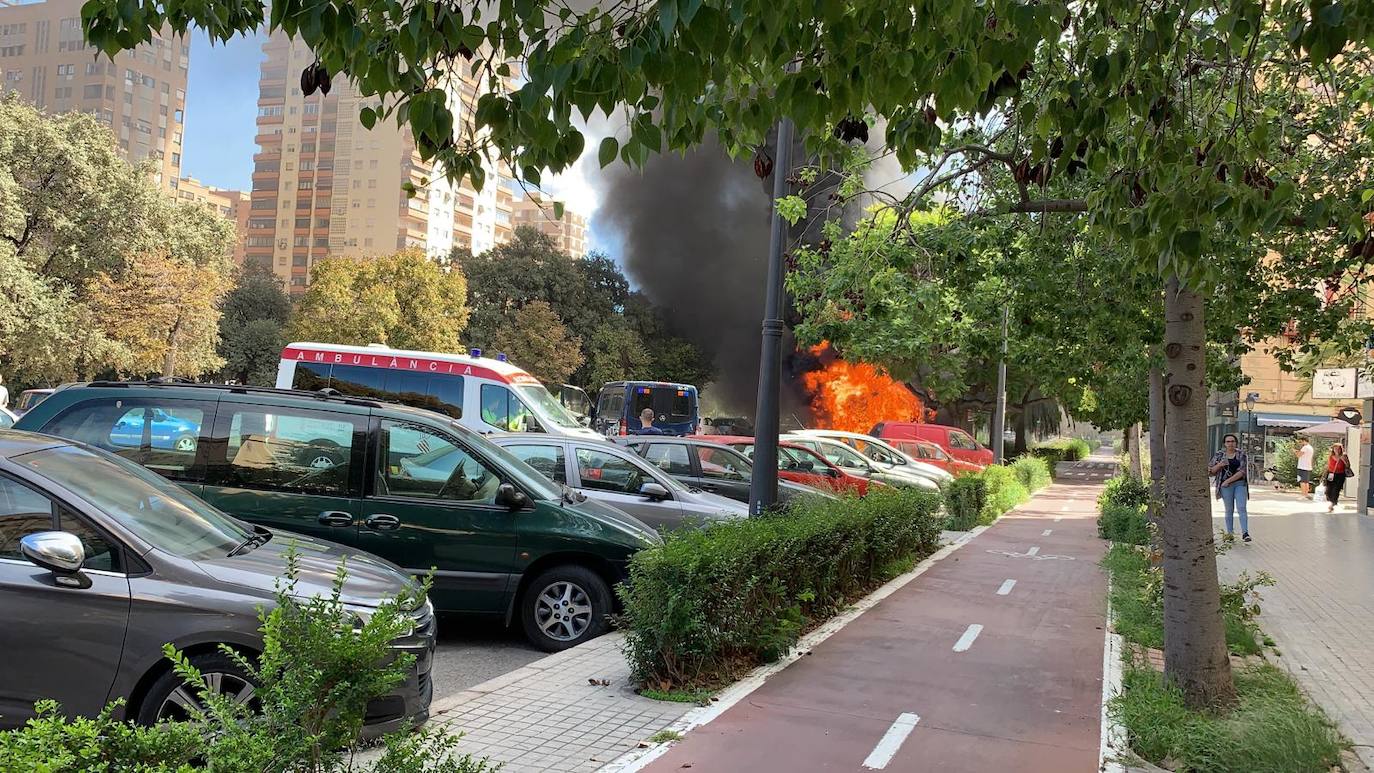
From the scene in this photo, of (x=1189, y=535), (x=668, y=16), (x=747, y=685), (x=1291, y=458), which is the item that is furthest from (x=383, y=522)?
(x=1291, y=458)

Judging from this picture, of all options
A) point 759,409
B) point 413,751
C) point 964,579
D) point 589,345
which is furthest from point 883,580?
point 589,345

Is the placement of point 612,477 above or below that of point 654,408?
below

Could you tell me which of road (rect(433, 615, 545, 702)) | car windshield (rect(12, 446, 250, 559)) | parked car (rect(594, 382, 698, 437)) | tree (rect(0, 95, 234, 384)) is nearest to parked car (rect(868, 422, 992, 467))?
parked car (rect(594, 382, 698, 437))

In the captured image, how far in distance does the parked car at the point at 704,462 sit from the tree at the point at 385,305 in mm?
38890

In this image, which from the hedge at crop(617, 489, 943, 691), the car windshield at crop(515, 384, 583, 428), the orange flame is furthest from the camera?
the orange flame

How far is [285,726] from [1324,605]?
38.1ft

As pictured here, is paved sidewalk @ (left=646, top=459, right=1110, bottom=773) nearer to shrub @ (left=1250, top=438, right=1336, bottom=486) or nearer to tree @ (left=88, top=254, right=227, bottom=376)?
shrub @ (left=1250, top=438, right=1336, bottom=486)

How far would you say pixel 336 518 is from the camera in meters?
7.44

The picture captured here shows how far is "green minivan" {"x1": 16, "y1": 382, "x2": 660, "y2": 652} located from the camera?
7469 millimetres

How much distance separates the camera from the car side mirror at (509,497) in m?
7.48

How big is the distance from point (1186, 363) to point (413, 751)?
5.56 metres

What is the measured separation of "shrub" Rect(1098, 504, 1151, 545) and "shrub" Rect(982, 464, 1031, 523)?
8.81 ft

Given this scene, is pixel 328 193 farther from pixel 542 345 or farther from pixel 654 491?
pixel 654 491

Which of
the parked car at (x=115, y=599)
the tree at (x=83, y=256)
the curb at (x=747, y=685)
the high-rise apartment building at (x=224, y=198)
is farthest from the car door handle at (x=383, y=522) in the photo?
the high-rise apartment building at (x=224, y=198)
